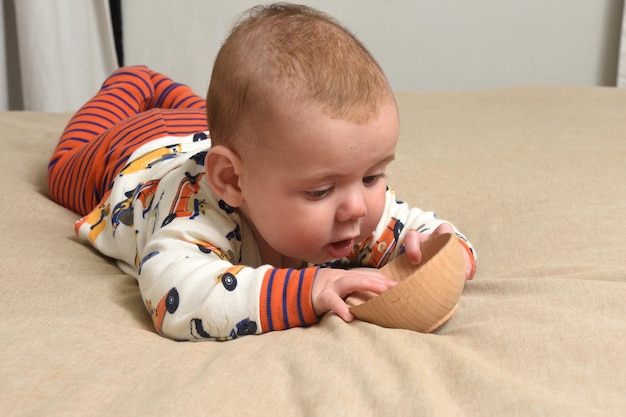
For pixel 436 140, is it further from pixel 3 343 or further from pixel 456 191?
pixel 3 343

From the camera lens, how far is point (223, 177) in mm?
1031

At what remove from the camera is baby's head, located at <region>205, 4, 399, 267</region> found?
93 cm

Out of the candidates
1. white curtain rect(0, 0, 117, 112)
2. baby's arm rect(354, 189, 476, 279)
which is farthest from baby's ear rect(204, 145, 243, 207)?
white curtain rect(0, 0, 117, 112)

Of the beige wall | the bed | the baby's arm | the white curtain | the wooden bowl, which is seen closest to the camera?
the bed

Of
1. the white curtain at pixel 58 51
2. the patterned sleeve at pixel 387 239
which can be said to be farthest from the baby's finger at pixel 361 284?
the white curtain at pixel 58 51

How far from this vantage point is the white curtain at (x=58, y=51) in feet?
8.26

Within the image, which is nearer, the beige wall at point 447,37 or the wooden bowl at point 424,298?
the wooden bowl at point 424,298

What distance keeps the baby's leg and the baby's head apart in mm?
448

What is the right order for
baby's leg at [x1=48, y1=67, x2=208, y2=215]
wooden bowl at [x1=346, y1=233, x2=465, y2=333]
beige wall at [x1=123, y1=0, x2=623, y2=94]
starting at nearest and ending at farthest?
wooden bowl at [x1=346, y1=233, x2=465, y2=333], baby's leg at [x1=48, y1=67, x2=208, y2=215], beige wall at [x1=123, y1=0, x2=623, y2=94]

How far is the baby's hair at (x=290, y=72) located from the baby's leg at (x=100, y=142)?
0.43 meters

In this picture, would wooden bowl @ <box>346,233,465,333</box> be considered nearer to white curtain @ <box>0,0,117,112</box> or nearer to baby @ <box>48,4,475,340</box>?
baby @ <box>48,4,475,340</box>

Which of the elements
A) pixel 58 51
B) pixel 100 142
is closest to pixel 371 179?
pixel 100 142

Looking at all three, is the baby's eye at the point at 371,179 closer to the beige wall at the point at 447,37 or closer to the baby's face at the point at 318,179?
the baby's face at the point at 318,179

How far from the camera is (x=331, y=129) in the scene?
3.02 feet
